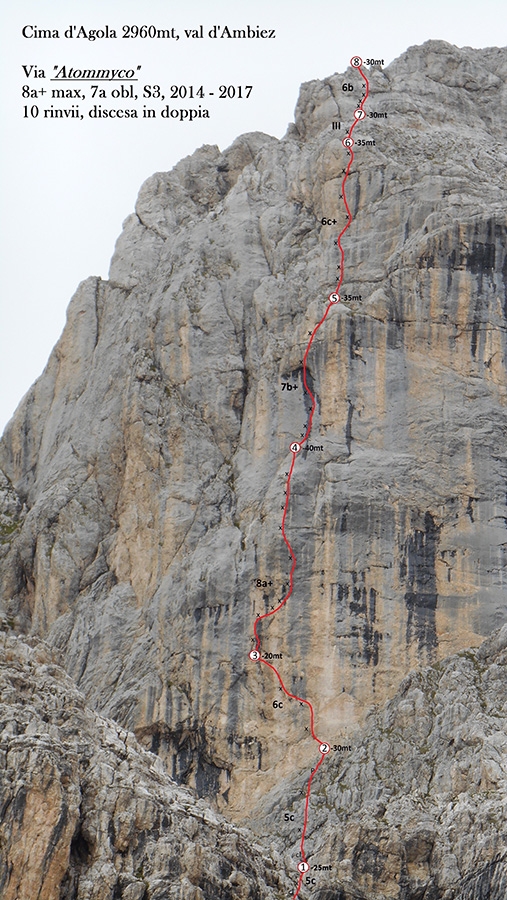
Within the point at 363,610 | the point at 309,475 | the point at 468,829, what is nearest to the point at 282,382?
the point at 309,475

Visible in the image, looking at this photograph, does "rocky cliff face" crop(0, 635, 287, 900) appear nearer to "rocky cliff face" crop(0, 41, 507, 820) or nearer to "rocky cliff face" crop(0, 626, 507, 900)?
"rocky cliff face" crop(0, 626, 507, 900)

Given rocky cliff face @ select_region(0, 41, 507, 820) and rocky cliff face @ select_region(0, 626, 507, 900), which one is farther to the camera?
rocky cliff face @ select_region(0, 41, 507, 820)

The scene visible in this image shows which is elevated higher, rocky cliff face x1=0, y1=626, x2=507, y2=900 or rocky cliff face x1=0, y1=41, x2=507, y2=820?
rocky cliff face x1=0, y1=41, x2=507, y2=820

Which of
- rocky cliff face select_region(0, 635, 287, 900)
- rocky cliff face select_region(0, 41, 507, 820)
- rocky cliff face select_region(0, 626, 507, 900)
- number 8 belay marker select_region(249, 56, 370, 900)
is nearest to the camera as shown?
rocky cliff face select_region(0, 635, 287, 900)

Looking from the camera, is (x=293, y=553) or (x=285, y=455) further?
(x=285, y=455)

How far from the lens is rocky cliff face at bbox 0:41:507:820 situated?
3745 inches

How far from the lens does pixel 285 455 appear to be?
99.8 metres

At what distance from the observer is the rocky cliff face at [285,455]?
95.1 m

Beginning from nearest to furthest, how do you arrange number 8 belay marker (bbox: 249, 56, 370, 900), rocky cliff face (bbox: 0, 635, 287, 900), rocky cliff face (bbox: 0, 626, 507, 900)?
rocky cliff face (bbox: 0, 635, 287, 900), rocky cliff face (bbox: 0, 626, 507, 900), number 8 belay marker (bbox: 249, 56, 370, 900)

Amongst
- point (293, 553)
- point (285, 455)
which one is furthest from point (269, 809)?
point (285, 455)

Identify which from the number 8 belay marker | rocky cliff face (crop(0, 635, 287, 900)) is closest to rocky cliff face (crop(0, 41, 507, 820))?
the number 8 belay marker

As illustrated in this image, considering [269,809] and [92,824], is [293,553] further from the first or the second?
[92,824]

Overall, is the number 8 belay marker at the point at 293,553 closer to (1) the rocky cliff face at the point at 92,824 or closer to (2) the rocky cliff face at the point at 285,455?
(2) the rocky cliff face at the point at 285,455

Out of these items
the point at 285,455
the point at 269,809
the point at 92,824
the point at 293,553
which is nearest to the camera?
the point at 92,824
